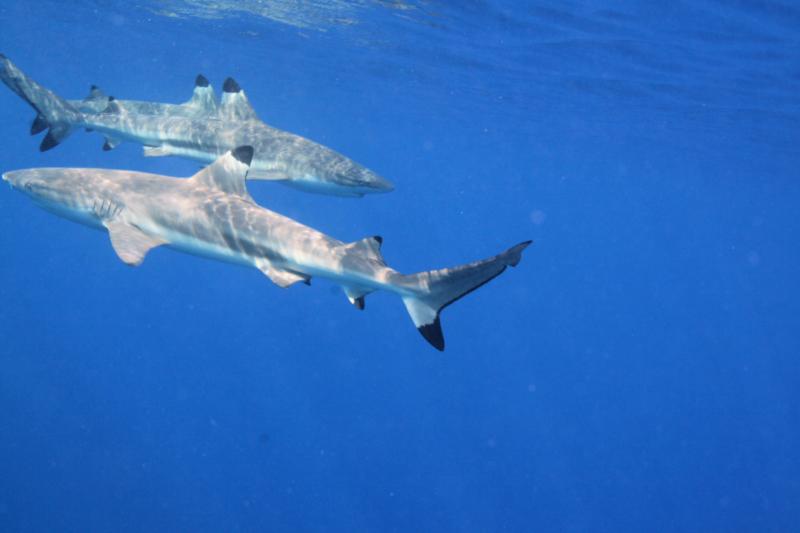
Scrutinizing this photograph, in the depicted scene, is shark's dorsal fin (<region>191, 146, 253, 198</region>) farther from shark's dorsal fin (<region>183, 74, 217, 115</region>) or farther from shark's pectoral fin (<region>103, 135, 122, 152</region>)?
shark's pectoral fin (<region>103, 135, 122, 152</region>)

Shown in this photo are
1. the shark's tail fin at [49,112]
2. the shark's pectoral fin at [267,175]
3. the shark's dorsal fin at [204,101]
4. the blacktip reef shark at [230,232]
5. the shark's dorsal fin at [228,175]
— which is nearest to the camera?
the blacktip reef shark at [230,232]

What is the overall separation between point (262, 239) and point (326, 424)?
24933 millimetres

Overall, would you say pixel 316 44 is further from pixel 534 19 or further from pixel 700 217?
pixel 700 217

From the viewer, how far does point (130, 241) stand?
6609mm

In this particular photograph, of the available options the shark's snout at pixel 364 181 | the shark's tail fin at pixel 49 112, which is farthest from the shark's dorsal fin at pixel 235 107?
the shark's tail fin at pixel 49 112

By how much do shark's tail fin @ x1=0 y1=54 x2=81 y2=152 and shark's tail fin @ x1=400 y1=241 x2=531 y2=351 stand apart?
8160 millimetres

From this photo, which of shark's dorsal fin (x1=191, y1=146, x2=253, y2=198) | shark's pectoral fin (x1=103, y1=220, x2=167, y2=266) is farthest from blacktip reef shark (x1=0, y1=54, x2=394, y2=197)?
shark's pectoral fin (x1=103, y1=220, x2=167, y2=266)

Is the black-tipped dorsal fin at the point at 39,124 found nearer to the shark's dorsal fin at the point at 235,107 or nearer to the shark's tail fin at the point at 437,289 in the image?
the shark's dorsal fin at the point at 235,107

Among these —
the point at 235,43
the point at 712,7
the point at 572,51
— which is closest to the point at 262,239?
the point at 712,7

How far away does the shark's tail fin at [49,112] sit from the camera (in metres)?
10.1

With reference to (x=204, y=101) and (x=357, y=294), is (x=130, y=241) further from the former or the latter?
(x=204, y=101)

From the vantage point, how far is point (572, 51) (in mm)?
17891

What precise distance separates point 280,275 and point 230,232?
82cm

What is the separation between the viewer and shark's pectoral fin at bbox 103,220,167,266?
630 cm
